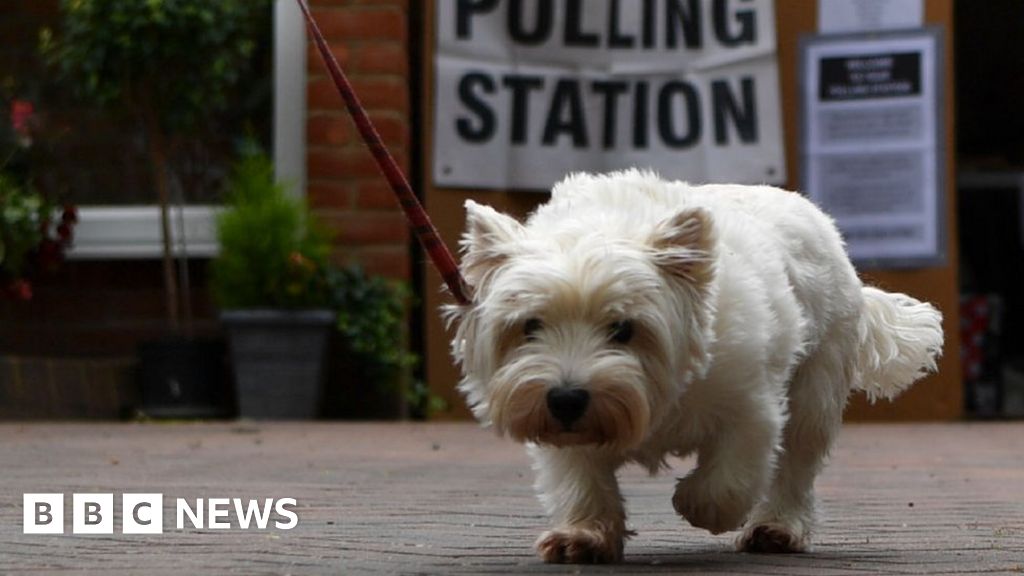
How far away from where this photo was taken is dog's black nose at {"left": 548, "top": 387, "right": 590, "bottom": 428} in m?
4.14

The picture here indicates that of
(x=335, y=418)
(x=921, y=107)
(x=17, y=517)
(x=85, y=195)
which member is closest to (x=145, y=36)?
(x=85, y=195)

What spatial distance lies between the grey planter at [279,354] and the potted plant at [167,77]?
1.09 feet

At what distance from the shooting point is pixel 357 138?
1109cm

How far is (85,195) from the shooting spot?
11.5 meters

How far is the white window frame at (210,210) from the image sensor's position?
11.1 metres

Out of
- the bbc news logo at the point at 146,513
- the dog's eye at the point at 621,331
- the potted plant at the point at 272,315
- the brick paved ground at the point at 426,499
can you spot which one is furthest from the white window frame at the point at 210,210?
the dog's eye at the point at 621,331

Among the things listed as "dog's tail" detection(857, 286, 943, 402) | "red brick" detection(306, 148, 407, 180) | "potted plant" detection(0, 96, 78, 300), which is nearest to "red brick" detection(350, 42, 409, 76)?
"red brick" detection(306, 148, 407, 180)

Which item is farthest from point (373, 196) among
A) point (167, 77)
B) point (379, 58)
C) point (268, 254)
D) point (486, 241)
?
point (486, 241)

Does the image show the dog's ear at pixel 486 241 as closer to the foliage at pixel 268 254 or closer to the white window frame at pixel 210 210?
the foliage at pixel 268 254

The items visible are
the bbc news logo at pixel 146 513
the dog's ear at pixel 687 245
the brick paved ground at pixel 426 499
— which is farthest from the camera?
the bbc news logo at pixel 146 513

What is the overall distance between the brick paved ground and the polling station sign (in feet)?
5.29

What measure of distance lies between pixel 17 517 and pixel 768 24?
6513 millimetres

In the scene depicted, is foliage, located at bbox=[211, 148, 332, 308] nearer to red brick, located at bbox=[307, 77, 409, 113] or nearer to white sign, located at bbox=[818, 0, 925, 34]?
red brick, located at bbox=[307, 77, 409, 113]

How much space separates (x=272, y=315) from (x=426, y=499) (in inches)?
162
